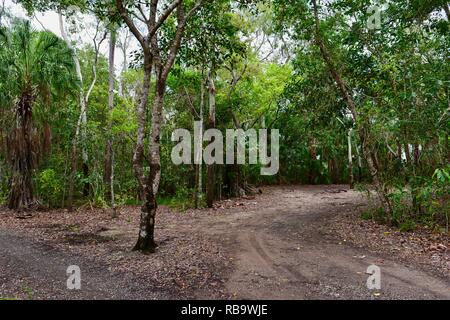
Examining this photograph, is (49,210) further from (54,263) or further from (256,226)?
(256,226)

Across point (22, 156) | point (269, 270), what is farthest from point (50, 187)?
point (269, 270)

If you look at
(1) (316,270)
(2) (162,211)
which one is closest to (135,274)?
(1) (316,270)

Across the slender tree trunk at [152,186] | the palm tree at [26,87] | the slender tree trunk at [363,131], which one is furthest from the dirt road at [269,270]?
the palm tree at [26,87]

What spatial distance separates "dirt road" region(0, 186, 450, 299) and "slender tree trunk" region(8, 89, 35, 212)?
3422 mm

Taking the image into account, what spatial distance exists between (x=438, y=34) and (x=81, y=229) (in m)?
11.6

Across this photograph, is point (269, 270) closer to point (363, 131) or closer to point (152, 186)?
point (152, 186)

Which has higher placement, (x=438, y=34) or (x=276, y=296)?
(x=438, y=34)

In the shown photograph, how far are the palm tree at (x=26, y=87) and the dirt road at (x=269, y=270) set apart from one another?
372 cm

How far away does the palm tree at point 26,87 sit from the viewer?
457 inches

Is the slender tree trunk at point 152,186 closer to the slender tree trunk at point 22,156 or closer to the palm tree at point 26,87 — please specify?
the palm tree at point 26,87

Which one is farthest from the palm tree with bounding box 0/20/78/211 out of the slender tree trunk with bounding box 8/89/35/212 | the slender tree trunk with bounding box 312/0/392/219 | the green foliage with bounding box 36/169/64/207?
the slender tree trunk with bounding box 312/0/392/219

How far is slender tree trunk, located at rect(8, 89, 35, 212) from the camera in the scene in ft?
38.9

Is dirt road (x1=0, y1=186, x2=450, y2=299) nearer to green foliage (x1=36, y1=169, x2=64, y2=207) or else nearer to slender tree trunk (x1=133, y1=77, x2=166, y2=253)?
slender tree trunk (x1=133, y1=77, x2=166, y2=253)
